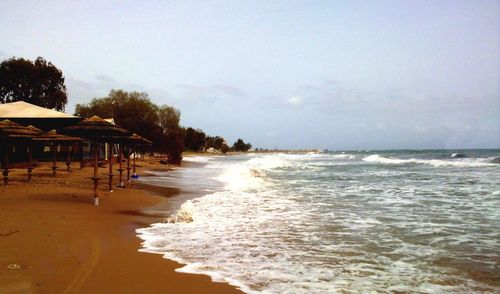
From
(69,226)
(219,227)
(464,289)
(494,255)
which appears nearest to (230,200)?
(219,227)

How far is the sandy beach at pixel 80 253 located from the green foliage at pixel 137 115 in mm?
36819

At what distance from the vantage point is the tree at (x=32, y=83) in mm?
50719

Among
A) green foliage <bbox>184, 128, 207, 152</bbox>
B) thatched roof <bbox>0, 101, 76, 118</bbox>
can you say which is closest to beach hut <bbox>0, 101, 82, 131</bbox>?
thatched roof <bbox>0, 101, 76, 118</bbox>

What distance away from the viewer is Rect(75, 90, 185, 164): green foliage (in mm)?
49022

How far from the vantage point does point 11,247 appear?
655 centimetres

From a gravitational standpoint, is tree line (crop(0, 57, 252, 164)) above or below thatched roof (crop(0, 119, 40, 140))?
above

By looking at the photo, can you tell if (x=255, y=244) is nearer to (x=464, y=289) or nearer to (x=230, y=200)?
(x=464, y=289)

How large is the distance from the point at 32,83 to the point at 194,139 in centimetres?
6246

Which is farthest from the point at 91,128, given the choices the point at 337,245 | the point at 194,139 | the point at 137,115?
the point at 194,139

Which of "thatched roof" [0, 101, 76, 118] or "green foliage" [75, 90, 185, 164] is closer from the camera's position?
"thatched roof" [0, 101, 76, 118]

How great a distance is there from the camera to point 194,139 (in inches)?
4451

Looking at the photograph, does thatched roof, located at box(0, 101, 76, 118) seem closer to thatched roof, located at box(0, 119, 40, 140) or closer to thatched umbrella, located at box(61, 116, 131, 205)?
thatched roof, located at box(0, 119, 40, 140)

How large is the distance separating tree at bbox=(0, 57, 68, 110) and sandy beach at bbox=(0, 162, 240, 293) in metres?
45.5

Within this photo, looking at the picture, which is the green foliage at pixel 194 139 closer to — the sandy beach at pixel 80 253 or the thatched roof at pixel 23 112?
the thatched roof at pixel 23 112
